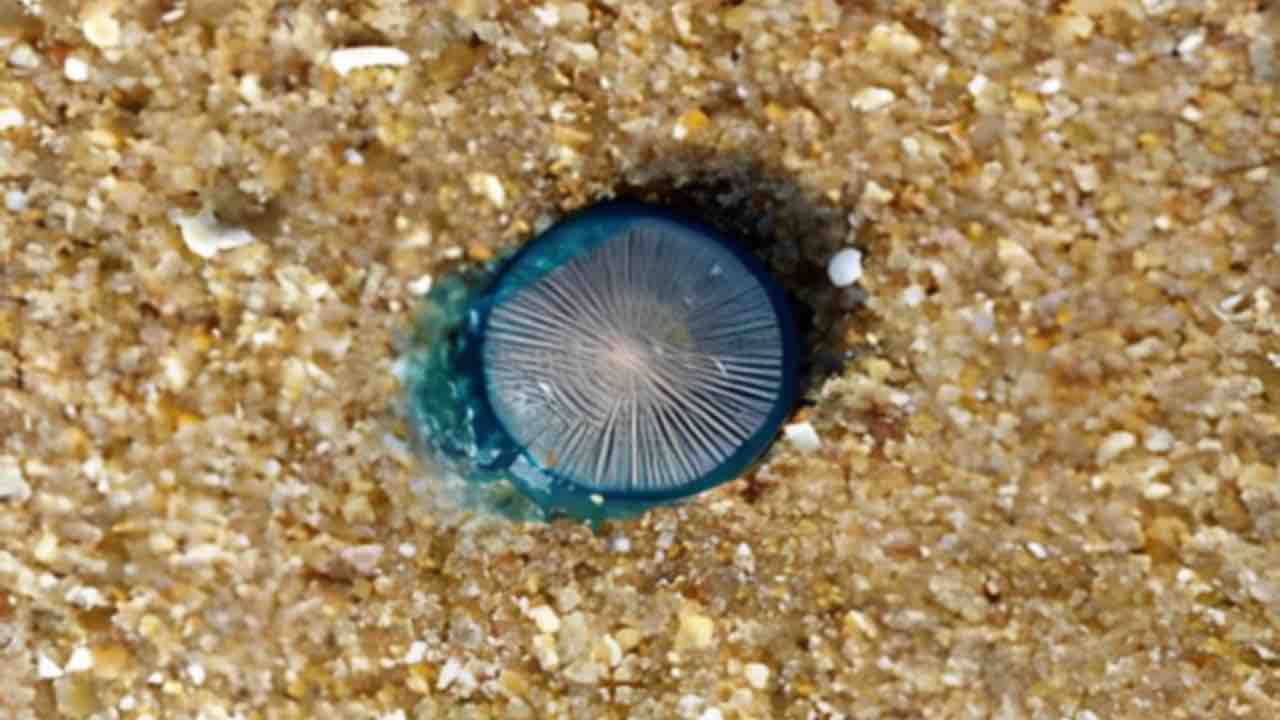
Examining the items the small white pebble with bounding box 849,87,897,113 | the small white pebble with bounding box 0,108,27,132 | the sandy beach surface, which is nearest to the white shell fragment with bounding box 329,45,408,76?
the sandy beach surface

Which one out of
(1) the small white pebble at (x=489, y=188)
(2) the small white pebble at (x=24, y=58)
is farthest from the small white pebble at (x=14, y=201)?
(1) the small white pebble at (x=489, y=188)

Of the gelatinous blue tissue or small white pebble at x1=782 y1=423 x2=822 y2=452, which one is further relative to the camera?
small white pebble at x1=782 y1=423 x2=822 y2=452

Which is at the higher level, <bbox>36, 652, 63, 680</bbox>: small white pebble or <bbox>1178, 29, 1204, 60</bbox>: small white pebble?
<bbox>1178, 29, 1204, 60</bbox>: small white pebble

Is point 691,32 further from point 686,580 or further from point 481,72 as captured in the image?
point 686,580

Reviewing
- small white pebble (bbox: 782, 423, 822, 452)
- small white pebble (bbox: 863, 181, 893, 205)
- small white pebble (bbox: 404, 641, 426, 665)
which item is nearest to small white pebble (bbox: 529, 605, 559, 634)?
small white pebble (bbox: 404, 641, 426, 665)

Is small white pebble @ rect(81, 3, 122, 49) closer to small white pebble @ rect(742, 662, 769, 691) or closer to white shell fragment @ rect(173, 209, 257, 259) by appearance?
white shell fragment @ rect(173, 209, 257, 259)

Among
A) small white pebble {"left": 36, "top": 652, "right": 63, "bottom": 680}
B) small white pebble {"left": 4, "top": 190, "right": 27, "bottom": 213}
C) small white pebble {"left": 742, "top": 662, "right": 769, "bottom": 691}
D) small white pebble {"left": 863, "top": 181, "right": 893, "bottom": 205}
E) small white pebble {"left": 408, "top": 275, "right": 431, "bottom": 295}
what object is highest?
small white pebble {"left": 4, "top": 190, "right": 27, "bottom": 213}

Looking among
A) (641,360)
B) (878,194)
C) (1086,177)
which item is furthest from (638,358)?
(1086,177)

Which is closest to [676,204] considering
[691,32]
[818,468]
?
[691,32]
